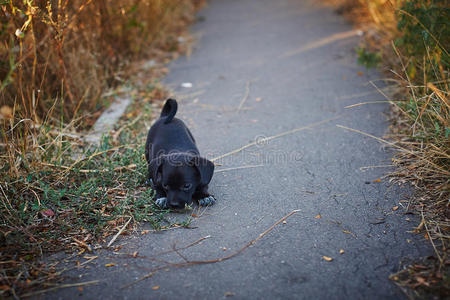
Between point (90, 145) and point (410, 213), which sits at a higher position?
point (90, 145)

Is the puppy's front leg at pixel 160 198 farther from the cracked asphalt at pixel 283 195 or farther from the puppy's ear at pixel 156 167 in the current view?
the cracked asphalt at pixel 283 195

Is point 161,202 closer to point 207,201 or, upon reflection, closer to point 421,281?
point 207,201

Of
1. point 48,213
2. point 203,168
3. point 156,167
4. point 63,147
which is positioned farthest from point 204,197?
point 63,147

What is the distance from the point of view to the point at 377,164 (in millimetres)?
4426

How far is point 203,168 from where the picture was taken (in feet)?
12.2

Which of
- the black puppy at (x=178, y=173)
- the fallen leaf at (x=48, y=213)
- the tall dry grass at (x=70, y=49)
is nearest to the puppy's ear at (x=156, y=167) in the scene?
the black puppy at (x=178, y=173)

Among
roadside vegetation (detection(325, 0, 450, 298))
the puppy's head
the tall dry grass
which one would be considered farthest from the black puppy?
roadside vegetation (detection(325, 0, 450, 298))

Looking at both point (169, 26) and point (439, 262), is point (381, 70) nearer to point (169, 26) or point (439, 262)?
point (439, 262)

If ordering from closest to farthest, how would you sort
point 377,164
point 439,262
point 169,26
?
point 439,262 < point 377,164 < point 169,26

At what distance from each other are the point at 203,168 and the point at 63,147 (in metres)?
2.02

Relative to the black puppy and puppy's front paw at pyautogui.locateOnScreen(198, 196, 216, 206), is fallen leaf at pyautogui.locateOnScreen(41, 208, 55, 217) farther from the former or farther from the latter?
puppy's front paw at pyautogui.locateOnScreen(198, 196, 216, 206)

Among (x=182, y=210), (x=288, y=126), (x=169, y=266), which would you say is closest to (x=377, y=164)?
(x=288, y=126)

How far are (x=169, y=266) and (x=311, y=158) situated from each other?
2371 mm

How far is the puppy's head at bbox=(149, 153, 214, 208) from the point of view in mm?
3660
